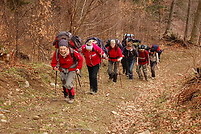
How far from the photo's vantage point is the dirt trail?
5.20m

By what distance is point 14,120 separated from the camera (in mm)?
5211

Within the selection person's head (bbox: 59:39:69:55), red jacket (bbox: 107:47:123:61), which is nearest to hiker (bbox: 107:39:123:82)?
red jacket (bbox: 107:47:123:61)

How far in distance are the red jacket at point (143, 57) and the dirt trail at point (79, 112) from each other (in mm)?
2676

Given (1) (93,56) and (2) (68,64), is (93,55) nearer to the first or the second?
(1) (93,56)

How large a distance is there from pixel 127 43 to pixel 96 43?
3757 mm

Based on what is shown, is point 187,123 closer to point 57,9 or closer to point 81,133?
point 81,133

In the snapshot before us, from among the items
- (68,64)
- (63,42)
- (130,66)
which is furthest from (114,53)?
(63,42)

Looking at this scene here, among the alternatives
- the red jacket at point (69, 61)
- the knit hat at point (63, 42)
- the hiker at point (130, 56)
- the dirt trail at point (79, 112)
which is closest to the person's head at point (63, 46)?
the knit hat at point (63, 42)

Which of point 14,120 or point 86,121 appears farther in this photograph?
point 86,121

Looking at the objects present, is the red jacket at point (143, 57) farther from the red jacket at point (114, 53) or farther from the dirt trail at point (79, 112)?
the dirt trail at point (79, 112)

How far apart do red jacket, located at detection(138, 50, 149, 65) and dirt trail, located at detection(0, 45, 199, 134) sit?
2676mm

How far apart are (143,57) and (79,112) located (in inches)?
263

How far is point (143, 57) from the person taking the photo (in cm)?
1223

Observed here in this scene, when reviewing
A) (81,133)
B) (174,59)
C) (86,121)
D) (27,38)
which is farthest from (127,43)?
(174,59)
